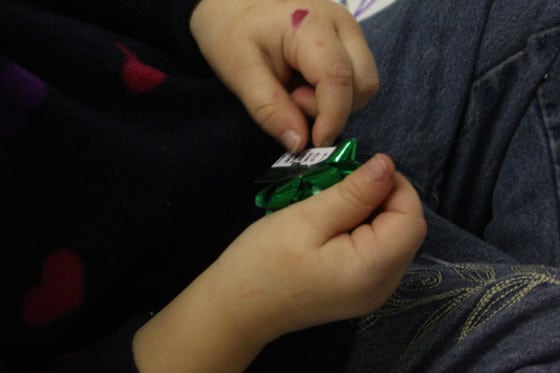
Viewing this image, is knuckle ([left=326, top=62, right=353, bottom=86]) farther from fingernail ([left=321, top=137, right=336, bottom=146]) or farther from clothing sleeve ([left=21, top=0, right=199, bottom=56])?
clothing sleeve ([left=21, top=0, right=199, bottom=56])

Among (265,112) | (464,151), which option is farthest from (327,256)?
(464,151)

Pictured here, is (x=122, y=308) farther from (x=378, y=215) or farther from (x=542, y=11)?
(x=542, y=11)

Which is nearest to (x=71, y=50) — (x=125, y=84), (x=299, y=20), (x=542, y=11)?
(x=125, y=84)

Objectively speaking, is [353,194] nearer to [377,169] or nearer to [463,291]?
[377,169]

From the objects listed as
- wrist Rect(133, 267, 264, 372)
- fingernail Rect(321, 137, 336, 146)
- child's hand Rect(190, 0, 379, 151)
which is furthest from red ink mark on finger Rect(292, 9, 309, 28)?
wrist Rect(133, 267, 264, 372)

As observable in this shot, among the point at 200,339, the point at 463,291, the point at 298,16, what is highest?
the point at 298,16

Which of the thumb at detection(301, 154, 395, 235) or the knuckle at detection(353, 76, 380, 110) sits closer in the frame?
the thumb at detection(301, 154, 395, 235)
